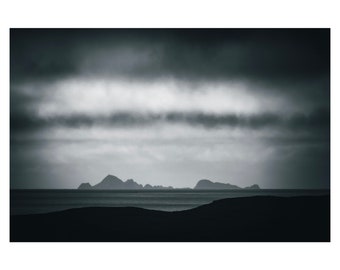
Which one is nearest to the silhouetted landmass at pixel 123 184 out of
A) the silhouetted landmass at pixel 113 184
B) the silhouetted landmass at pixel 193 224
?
the silhouetted landmass at pixel 113 184

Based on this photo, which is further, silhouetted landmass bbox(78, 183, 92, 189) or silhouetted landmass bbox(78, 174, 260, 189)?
silhouetted landmass bbox(78, 183, 92, 189)

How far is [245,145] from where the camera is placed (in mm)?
8664

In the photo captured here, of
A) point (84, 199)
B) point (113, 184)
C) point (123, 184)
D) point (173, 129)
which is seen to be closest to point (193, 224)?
point (123, 184)

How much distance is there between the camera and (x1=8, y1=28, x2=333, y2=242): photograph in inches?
333

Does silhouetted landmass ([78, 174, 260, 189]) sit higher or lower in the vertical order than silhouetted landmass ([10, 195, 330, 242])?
higher

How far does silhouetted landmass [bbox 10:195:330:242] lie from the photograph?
0.06ft

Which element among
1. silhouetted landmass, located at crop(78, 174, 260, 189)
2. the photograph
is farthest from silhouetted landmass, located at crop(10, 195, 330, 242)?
silhouetted landmass, located at crop(78, 174, 260, 189)

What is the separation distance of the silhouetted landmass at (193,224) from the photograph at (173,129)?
0.02 m

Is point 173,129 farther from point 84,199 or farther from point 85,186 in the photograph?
point 84,199

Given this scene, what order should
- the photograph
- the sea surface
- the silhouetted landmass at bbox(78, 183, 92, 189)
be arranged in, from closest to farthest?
the sea surface → the photograph → the silhouetted landmass at bbox(78, 183, 92, 189)

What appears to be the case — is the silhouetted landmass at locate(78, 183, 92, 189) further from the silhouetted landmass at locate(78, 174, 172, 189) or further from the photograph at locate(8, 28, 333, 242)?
the photograph at locate(8, 28, 333, 242)

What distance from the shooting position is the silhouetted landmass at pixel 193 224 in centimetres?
841

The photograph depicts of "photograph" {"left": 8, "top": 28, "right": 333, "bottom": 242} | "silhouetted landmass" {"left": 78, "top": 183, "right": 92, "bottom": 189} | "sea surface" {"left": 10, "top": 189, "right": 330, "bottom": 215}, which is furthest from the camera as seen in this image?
"silhouetted landmass" {"left": 78, "top": 183, "right": 92, "bottom": 189}

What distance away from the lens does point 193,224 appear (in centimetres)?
853
